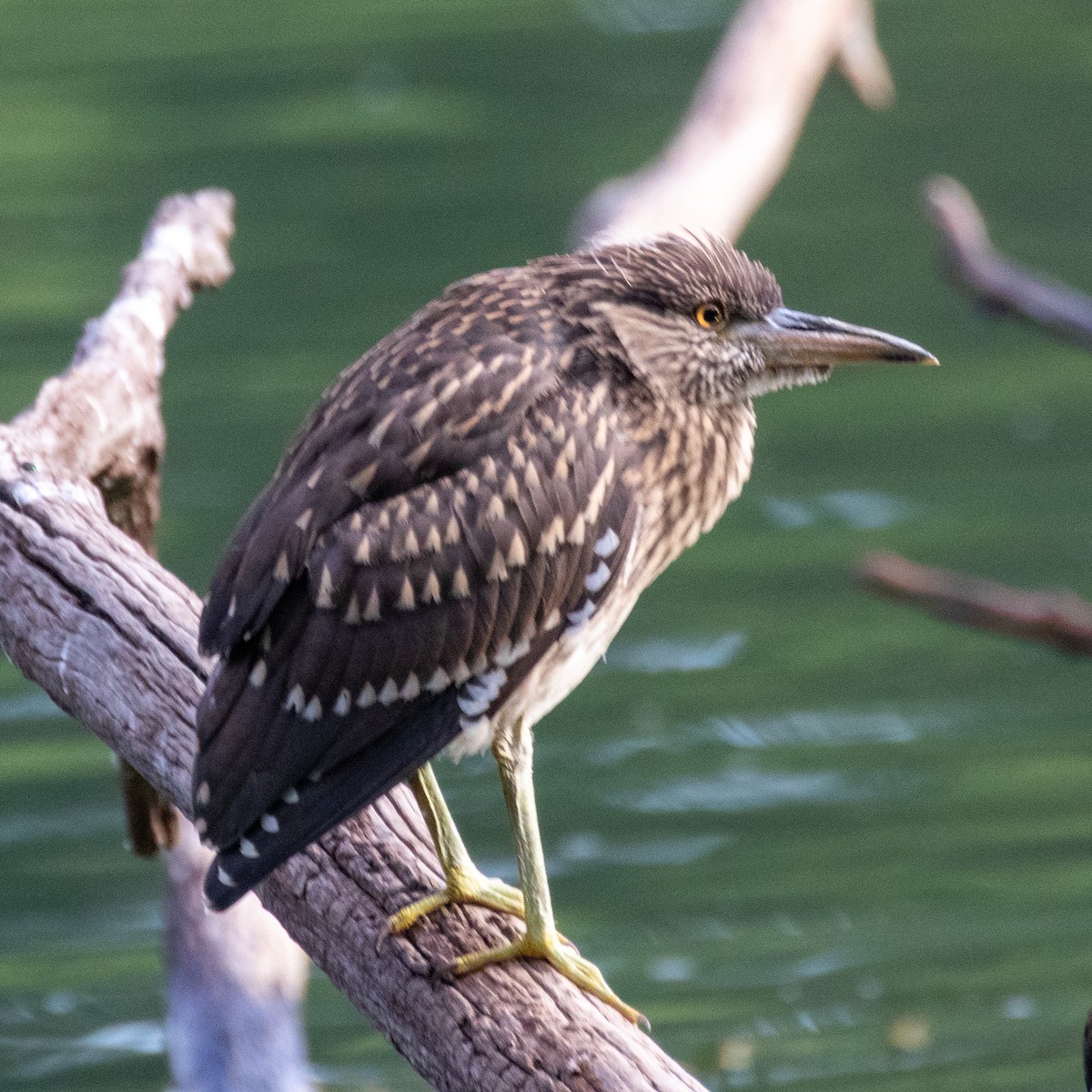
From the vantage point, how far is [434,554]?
307 cm

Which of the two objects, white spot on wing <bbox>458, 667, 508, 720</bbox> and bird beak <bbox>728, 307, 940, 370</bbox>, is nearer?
white spot on wing <bbox>458, 667, 508, 720</bbox>

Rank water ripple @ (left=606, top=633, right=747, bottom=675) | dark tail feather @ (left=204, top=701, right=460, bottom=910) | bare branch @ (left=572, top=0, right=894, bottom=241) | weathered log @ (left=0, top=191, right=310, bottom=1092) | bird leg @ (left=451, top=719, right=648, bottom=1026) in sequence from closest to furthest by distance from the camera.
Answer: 1. dark tail feather @ (left=204, top=701, right=460, bottom=910)
2. bird leg @ (left=451, top=719, right=648, bottom=1026)
3. weathered log @ (left=0, top=191, right=310, bottom=1092)
4. bare branch @ (left=572, top=0, right=894, bottom=241)
5. water ripple @ (left=606, top=633, right=747, bottom=675)

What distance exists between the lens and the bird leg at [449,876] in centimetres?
318

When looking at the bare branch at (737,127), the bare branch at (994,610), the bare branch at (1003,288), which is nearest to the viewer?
the bare branch at (994,610)

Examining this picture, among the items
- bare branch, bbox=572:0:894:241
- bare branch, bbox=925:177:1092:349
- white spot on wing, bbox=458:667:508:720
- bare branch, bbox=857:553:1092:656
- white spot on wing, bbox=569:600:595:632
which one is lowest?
white spot on wing, bbox=458:667:508:720

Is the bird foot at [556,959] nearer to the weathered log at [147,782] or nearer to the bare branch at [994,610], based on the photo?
the weathered log at [147,782]

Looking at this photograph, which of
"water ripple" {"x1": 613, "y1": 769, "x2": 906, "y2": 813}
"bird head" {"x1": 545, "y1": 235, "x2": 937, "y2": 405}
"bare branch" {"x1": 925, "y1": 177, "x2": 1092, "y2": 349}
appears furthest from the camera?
"water ripple" {"x1": 613, "y1": 769, "x2": 906, "y2": 813}

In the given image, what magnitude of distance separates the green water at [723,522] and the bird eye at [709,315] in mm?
2677

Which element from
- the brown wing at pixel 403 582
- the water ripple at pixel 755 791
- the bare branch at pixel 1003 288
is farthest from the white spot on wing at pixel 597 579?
the water ripple at pixel 755 791

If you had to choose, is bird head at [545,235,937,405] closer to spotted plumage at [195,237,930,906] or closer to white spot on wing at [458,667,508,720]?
spotted plumage at [195,237,930,906]

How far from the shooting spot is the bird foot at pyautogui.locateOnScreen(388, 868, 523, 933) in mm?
3119

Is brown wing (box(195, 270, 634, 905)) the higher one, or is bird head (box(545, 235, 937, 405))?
bird head (box(545, 235, 937, 405))

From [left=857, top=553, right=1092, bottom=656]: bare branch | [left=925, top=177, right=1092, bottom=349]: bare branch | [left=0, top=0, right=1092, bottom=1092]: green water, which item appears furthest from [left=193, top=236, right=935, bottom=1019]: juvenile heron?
[left=0, top=0, right=1092, bottom=1092]: green water

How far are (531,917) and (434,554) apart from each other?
53cm
